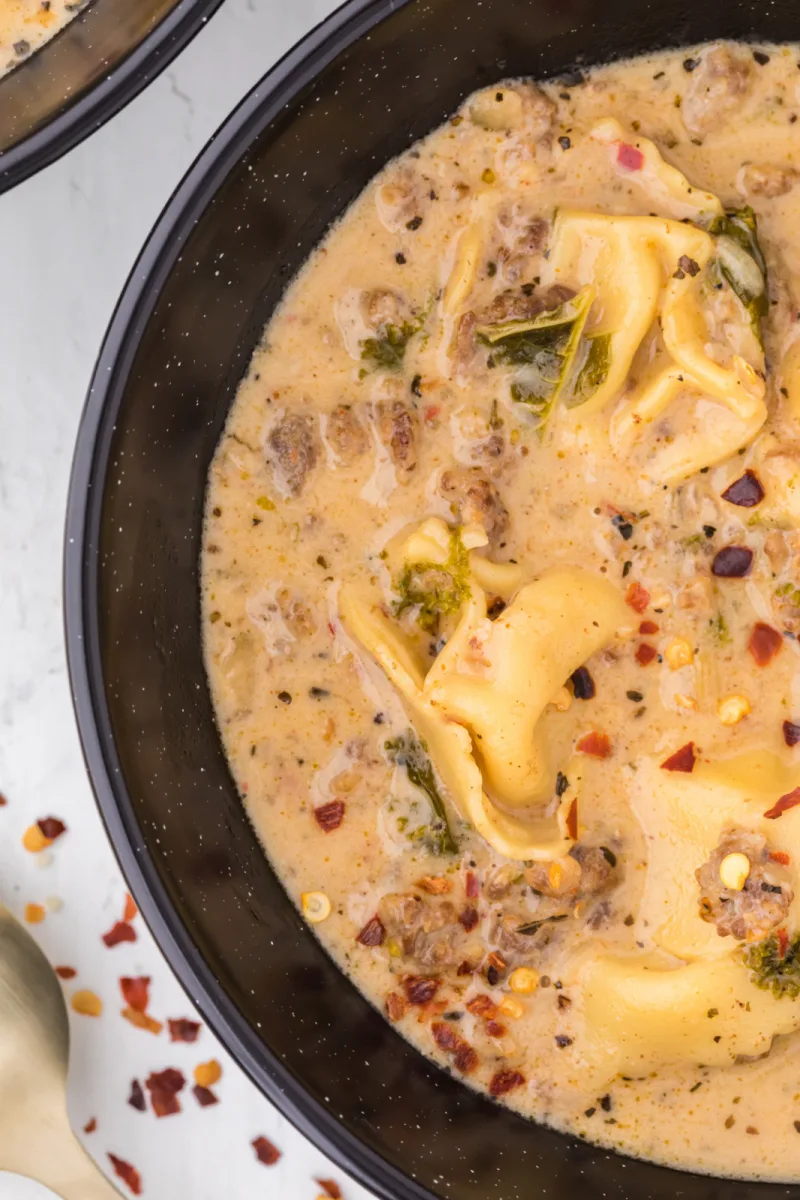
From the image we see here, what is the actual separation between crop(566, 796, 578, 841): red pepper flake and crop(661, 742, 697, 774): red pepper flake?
31cm

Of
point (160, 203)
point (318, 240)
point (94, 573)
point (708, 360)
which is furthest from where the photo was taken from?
point (160, 203)

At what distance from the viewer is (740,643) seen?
4078 mm

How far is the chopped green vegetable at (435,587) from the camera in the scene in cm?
397

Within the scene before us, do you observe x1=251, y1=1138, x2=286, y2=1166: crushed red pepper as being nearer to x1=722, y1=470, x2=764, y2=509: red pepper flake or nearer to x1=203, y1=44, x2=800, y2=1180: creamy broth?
x1=203, y1=44, x2=800, y2=1180: creamy broth

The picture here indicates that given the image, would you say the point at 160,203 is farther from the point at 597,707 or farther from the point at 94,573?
A: the point at 597,707

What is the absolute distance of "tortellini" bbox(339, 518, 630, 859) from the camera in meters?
3.93

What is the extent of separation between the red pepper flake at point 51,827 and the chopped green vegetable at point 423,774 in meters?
1.32

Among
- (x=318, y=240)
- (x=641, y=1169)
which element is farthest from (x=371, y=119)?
(x=641, y=1169)

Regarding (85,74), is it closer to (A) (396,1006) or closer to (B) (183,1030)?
(A) (396,1006)

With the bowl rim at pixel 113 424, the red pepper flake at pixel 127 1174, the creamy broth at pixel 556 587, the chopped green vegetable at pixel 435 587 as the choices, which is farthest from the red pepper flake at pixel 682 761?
the red pepper flake at pixel 127 1174

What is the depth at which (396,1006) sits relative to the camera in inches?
170

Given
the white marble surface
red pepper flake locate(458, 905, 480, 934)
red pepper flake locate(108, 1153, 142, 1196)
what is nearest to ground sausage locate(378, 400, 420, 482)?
the white marble surface

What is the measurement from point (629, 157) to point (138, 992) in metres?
3.38

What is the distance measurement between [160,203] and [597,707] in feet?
7.55
